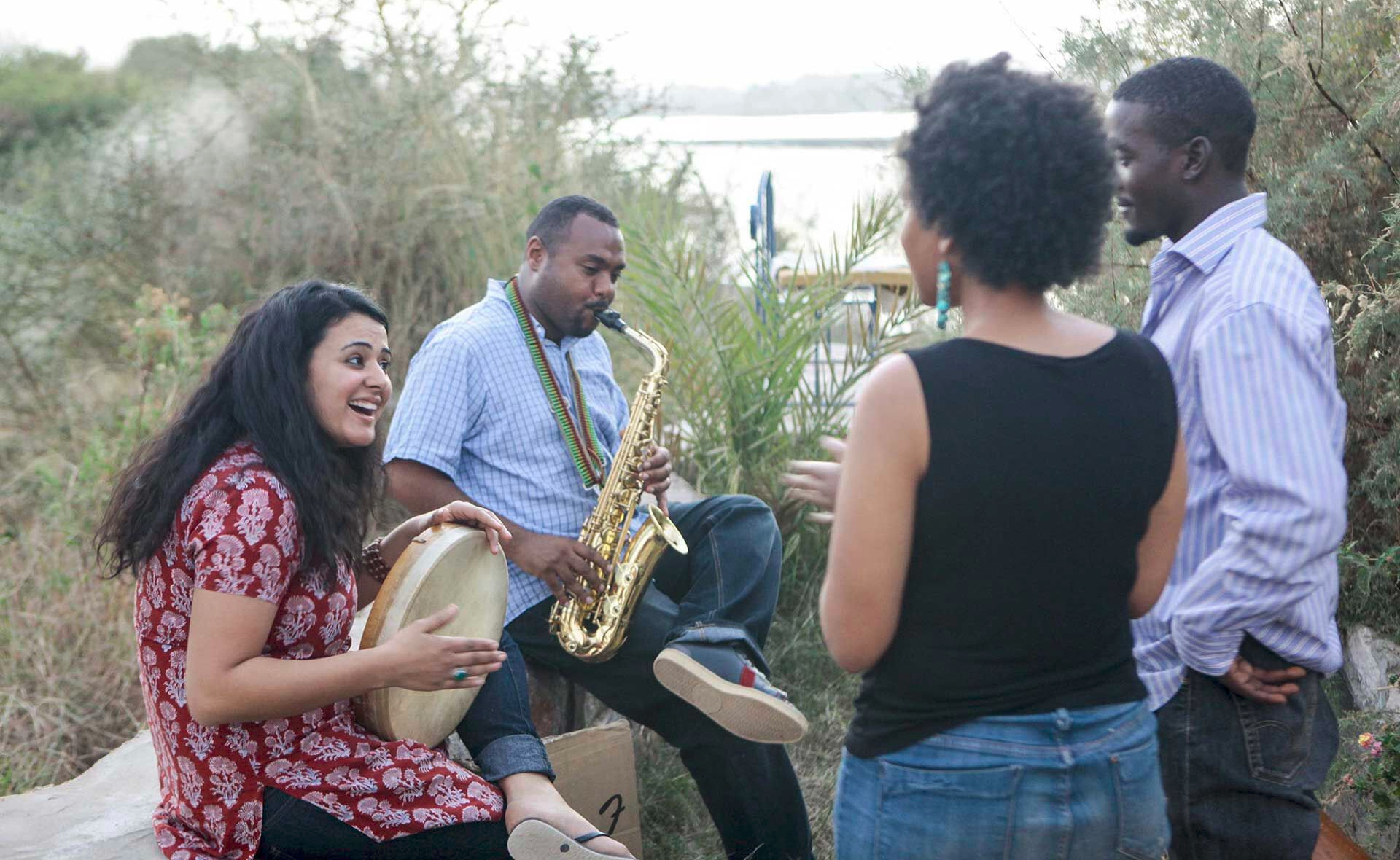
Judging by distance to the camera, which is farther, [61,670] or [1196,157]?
[61,670]

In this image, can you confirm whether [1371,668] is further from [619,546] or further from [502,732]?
[502,732]

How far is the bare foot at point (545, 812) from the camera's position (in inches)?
96.0

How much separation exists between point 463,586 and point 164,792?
0.69m

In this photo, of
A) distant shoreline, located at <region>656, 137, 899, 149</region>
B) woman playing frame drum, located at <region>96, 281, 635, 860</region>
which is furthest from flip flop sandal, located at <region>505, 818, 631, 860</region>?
distant shoreline, located at <region>656, 137, 899, 149</region>

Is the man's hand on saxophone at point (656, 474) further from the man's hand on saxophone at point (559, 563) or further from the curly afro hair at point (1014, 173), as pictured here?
the curly afro hair at point (1014, 173)

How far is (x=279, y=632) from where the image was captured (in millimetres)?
2238

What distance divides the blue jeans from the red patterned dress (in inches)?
43.1

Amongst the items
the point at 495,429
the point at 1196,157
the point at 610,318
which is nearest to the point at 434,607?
the point at 495,429

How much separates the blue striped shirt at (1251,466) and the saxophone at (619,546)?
149cm

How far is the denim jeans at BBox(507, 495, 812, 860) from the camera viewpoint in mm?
3061

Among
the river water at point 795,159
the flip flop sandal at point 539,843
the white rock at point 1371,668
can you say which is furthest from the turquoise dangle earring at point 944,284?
the white rock at point 1371,668

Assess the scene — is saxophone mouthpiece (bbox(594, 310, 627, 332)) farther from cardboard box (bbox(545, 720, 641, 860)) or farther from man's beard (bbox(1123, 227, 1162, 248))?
man's beard (bbox(1123, 227, 1162, 248))

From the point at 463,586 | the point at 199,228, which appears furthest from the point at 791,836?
the point at 199,228

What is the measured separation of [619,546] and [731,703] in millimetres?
665
